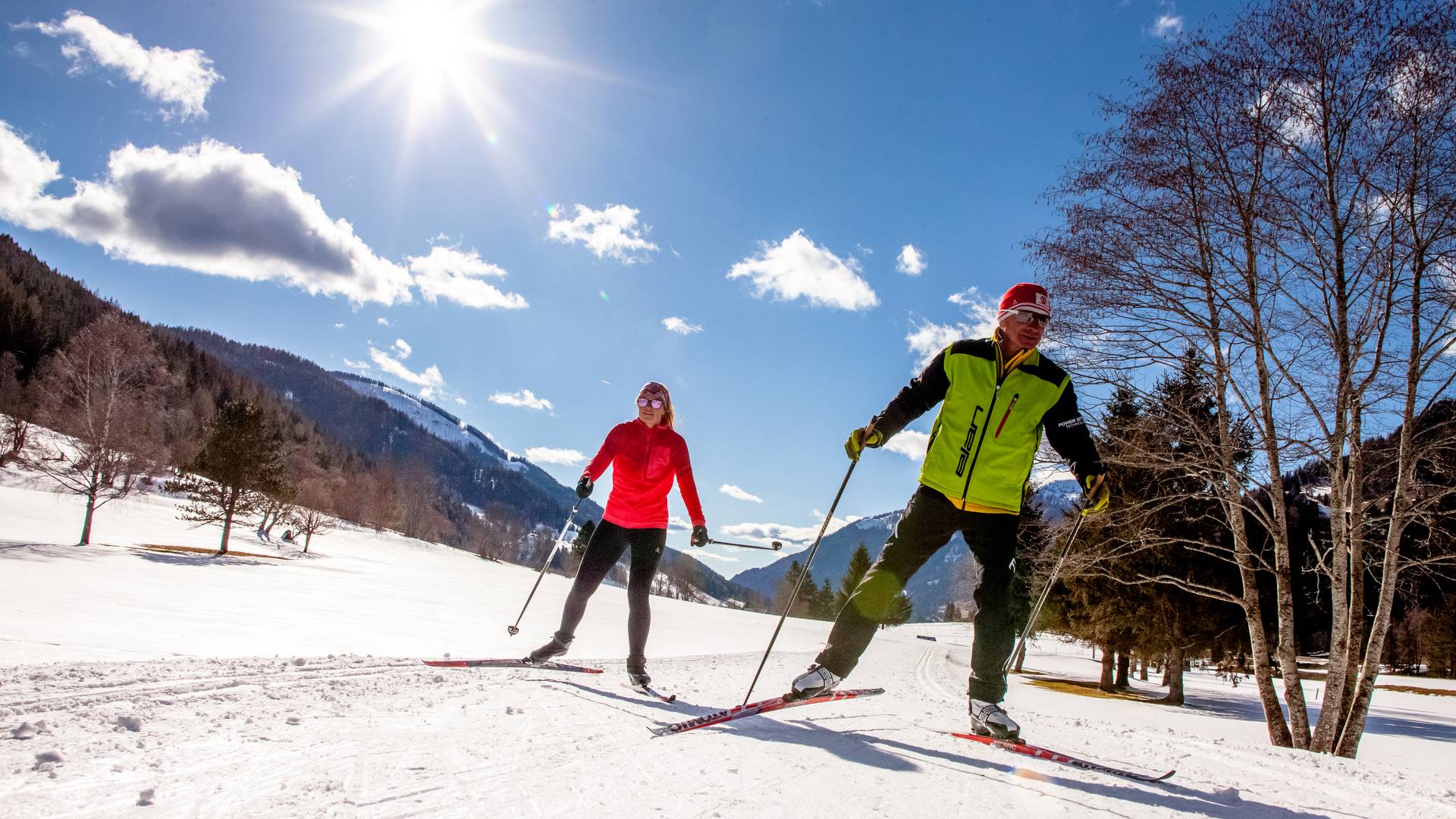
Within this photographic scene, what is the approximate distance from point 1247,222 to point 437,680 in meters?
8.71

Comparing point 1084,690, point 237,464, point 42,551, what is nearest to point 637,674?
point 1084,690

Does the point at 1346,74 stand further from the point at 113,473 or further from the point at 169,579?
the point at 113,473

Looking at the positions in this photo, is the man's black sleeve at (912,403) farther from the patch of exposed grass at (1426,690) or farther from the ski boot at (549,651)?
the patch of exposed grass at (1426,690)

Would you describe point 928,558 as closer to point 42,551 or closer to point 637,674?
point 637,674

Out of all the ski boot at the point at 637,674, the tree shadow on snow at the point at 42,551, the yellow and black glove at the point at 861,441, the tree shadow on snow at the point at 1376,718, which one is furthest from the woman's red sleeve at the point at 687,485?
the tree shadow on snow at the point at 42,551

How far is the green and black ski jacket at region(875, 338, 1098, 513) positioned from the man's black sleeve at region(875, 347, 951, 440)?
0.06 metres

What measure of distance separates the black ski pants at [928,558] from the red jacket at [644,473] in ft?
5.75

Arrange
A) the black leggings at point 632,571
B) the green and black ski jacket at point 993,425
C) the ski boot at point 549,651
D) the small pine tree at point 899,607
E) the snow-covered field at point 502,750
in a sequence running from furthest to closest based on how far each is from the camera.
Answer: the ski boot at point 549,651 → the black leggings at point 632,571 → the small pine tree at point 899,607 → the green and black ski jacket at point 993,425 → the snow-covered field at point 502,750

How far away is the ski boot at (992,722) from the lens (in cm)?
309

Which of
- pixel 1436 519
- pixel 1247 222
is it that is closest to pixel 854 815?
pixel 1247 222

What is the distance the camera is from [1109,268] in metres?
7.56

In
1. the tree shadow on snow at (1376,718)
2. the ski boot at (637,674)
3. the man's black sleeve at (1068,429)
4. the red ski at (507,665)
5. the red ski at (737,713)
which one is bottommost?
the tree shadow on snow at (1376,718)

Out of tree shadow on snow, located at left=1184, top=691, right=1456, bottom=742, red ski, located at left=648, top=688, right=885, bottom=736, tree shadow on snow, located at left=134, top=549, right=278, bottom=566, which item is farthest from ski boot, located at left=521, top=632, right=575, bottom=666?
tree shadow on snow, located at left=134, top=549, right=278, bottom=566

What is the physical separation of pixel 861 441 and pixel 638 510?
187 cm
